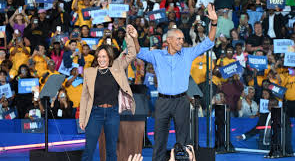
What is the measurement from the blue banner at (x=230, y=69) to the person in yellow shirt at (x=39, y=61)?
3.75m

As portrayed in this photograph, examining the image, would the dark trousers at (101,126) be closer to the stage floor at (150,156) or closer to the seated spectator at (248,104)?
the stage floor at (150,156)

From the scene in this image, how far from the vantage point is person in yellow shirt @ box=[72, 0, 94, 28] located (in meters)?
13.2

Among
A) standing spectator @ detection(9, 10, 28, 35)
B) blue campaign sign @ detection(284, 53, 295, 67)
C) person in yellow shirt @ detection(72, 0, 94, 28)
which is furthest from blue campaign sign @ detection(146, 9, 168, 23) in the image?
standing spectator @ detection(9, 10, 28, 35)

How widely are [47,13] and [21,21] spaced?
615 mm

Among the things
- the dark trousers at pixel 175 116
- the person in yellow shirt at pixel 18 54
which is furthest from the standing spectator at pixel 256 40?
the dark trousers at pixel 175 116

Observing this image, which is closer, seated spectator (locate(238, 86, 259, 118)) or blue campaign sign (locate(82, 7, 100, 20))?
seated spectator (locate(238, 86, 259, 118))

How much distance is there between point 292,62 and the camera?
37.1 feet

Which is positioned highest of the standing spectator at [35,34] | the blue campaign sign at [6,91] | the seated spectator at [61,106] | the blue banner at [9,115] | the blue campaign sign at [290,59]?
the standing spectator at [35,34]

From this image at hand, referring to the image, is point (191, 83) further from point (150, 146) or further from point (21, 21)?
point (21, 21)

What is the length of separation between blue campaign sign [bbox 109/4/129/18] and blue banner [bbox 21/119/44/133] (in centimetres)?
247

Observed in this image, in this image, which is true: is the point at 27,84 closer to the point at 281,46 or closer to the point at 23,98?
the point at 23,98

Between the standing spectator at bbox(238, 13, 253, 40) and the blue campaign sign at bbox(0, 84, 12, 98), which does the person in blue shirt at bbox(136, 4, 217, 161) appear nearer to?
the standing spectator at bbox(238, 13, 253, 40)

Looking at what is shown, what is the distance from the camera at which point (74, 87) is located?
1198 cm

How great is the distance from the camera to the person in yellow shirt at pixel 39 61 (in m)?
12.4
